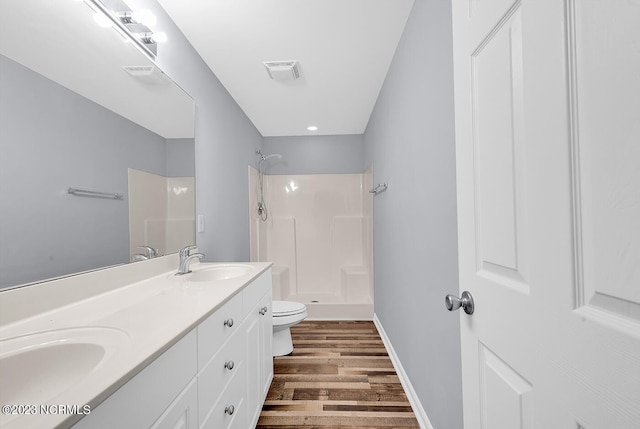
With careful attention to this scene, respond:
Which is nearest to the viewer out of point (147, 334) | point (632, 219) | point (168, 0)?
point (632, 219)

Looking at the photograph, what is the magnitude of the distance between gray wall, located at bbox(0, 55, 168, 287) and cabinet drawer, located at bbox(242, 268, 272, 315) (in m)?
0.57

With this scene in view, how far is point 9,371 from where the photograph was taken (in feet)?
2.04

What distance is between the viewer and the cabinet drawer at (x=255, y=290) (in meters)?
1.34

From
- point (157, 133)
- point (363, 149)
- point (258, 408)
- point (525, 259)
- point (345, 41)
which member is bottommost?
point (258, 408)

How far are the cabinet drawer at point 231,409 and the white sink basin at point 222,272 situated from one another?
0.59m

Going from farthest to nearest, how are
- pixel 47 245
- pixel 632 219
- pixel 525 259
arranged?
pixel 47 245 → pixel 525 259 → pixel 632 219

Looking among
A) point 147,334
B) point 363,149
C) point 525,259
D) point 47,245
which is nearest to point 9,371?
point 147,334

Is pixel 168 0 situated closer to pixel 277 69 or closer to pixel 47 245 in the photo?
pixel 277 69

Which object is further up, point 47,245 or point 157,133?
point 157,133

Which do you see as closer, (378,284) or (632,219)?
(632,219)

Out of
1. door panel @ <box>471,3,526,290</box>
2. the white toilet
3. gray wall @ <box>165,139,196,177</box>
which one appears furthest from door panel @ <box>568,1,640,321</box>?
the white toilet

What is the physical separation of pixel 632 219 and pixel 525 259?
0.66ft

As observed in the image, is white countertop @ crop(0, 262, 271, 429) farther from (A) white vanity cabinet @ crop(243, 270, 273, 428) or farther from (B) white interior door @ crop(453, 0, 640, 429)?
(B) white interior door @ crop(453, 0, 640, 429)

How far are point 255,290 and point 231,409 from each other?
0.55m
